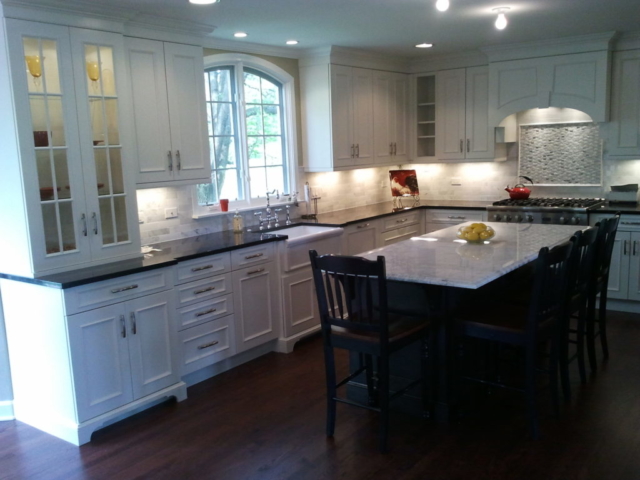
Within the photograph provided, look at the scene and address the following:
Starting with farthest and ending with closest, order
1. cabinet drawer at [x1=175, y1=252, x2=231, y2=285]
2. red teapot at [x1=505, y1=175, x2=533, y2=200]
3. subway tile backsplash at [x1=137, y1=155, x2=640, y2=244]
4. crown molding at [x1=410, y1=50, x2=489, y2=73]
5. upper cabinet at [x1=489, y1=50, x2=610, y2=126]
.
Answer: crown molding at [x1=410, y1=50, x2=489, y2=73] < red teapot at [x1=505, y1=175, x2=533, y2=200] < upper cabinet at [x1=489, y1=50, x2=610, y2=126] < subway tile backsplash at [x1=137, y1=155, x2=640, y2=244] < cabinet drawer at [x1=175, y1=252, x2=231, y2=285]

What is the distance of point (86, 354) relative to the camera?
10.9 ft

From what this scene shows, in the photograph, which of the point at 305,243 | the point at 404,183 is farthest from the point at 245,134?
the point at 404,183

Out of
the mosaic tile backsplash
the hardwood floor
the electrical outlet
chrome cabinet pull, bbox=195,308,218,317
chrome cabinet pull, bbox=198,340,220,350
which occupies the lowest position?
the hardwood floor

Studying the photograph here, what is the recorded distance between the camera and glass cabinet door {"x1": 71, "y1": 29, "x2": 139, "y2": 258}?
3.54 metres

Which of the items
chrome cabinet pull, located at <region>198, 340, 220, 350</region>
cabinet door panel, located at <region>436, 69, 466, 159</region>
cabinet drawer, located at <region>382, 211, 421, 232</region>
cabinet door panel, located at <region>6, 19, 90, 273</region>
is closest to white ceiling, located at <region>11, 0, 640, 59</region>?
cabinet door panel, located at <region>6, 19, 90, 273</region>

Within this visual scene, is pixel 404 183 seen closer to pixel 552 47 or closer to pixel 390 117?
pixel 390 117

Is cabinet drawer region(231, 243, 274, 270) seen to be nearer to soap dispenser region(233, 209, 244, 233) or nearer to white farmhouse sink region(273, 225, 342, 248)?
white farmhouse sink region(273, 225, 342, 248)

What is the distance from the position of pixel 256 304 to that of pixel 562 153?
12.2 feet

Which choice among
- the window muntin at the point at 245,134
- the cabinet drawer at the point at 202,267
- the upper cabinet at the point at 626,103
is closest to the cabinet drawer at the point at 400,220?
the window muntin at the point at 245,134

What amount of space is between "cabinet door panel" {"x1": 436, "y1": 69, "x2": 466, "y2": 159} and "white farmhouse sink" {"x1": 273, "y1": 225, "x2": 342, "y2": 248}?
2.10 metres

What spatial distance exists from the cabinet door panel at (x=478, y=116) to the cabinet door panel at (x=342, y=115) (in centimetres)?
141

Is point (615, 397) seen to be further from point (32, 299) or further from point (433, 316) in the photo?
point (32, 299)

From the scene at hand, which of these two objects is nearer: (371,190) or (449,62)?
(449,62)

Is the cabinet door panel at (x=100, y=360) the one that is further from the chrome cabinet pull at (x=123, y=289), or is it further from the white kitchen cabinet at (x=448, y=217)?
the white kitchen cabinet at (x=448, y=217)
